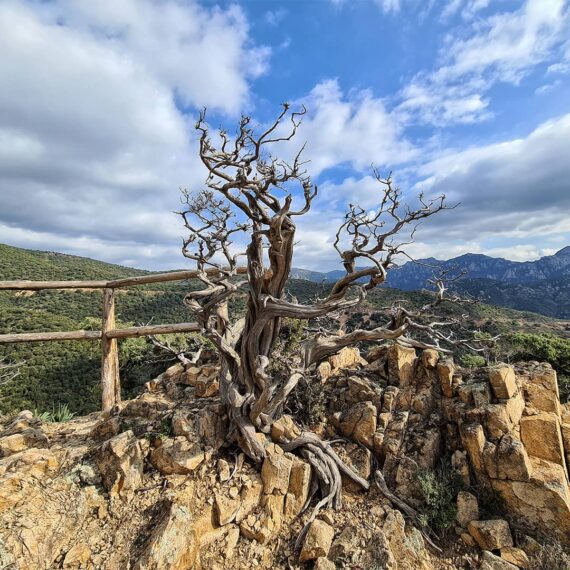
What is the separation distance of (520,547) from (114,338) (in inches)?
267

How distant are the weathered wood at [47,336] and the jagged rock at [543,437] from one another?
7.09 metres

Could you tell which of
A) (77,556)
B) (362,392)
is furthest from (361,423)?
(77,556)

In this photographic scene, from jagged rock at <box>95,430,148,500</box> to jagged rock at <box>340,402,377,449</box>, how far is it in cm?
283

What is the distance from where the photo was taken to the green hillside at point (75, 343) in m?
10.8

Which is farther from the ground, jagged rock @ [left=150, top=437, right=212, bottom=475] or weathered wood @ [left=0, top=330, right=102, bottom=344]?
weathered wood @ [left=0, top=330, right=102, bottom=344]

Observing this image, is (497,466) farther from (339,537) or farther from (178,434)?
(178,434)

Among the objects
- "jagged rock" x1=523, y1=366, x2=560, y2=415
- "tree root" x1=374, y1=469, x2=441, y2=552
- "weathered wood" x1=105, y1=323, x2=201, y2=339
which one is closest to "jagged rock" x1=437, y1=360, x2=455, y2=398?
"jagged rock" x1=523, y1=366, x2=560, y2=415

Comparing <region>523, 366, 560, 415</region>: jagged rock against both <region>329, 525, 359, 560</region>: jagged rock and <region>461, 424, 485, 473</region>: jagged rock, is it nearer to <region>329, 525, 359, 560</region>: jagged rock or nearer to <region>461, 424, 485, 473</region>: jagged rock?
<region>461, 424, 485, 473</region>: jagged rock

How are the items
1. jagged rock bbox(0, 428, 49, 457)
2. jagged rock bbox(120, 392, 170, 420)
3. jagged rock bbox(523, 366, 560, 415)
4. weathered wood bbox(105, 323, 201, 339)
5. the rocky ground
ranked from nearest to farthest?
1. the rocky ground
2. jagged rock bbox(0, 428, 49, 457)
3. jagged rock bbox(523, 366, 560, 415)
4. jagged rock bbox(120, 392, 170, 420)
5. weathered wood bbox(105, 323, 201, 339)

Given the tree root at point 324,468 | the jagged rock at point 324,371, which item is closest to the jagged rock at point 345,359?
the jagged rock at point 324,371

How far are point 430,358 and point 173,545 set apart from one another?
4246mm

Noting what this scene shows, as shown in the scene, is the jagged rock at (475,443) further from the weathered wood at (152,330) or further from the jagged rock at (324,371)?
the weathered wood at (152,330)

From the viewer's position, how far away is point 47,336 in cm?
574

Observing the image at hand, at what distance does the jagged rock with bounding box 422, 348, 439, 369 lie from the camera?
5.20 meters
